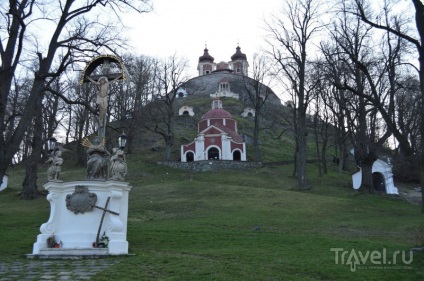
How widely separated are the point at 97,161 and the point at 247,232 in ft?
19.4

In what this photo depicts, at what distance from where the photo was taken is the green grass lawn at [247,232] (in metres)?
8.59

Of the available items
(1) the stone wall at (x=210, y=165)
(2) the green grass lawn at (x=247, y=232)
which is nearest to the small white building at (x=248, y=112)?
(1) the stone wall at (x=210, y=165)

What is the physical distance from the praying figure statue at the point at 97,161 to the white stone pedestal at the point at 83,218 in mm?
825

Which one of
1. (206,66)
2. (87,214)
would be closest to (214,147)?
(87,214)

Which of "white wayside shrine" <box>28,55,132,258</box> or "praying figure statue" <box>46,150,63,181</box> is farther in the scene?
"praying figure statue" <box>46,150,63,181</box>

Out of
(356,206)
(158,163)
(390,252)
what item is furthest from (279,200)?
(158,163)

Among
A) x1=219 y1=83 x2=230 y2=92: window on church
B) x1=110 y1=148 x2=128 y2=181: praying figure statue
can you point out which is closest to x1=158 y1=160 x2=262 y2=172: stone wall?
x1=110 y1=148 x2=128 y2=181: praying figure statue

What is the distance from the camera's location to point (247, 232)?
49.2ft

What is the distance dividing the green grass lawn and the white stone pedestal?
35.4 inches

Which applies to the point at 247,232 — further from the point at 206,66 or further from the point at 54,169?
the point at 206,66

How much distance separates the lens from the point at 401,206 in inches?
946

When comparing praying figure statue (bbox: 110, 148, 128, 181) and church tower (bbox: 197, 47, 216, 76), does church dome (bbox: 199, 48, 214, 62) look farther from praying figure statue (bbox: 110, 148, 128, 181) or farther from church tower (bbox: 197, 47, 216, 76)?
praying figure statue (bbox: 110, 148, 128, 181)

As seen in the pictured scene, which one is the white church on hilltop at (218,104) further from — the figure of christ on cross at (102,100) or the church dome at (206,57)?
the figure of christ on cross at (102,100)

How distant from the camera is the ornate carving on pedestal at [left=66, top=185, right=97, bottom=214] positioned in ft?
38.4
